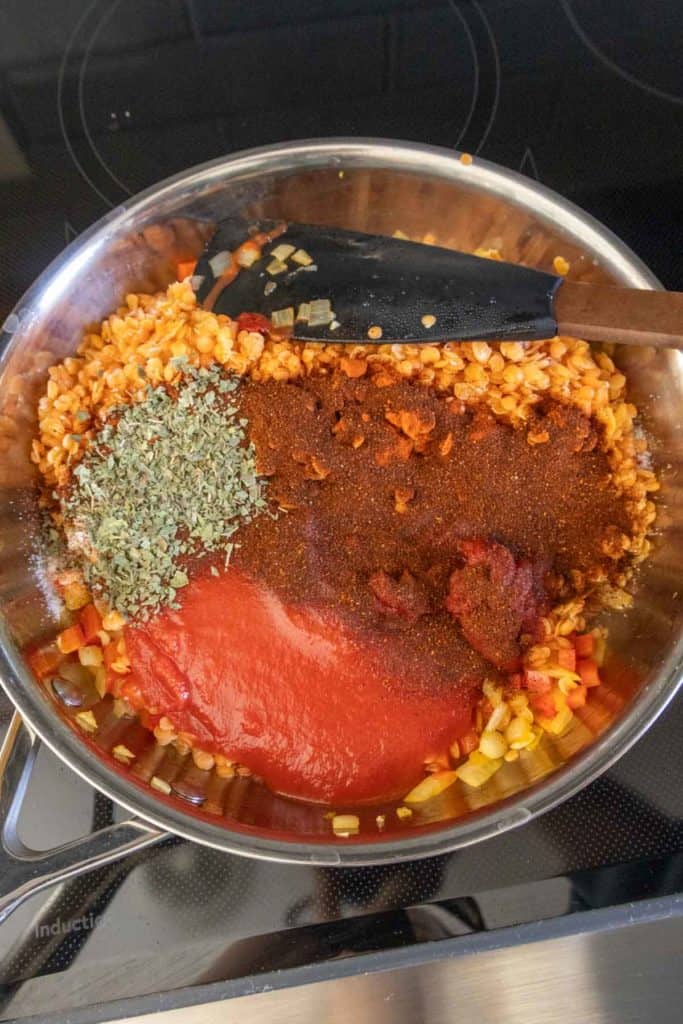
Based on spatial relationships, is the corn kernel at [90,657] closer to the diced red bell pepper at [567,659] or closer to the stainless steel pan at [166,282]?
the stainless steel pan at [166,282]

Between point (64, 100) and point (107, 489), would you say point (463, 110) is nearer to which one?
point (64, 100)

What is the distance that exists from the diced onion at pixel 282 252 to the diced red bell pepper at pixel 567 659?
32.0 inches

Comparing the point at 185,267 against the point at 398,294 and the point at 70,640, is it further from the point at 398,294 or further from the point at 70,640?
the point at 70,640

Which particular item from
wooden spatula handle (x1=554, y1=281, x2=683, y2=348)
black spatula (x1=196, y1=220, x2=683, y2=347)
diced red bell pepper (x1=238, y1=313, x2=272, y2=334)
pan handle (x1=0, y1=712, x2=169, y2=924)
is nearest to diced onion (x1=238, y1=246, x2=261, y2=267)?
black spatula (x1=196, y1=220, x2=683, y2=347)

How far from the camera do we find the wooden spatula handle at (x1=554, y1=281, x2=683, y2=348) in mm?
1140

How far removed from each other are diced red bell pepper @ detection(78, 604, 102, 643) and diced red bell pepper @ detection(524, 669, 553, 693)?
707mm

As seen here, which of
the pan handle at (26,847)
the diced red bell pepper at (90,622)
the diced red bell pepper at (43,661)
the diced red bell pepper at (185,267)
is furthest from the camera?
the diced red bell pepper at (185,267)

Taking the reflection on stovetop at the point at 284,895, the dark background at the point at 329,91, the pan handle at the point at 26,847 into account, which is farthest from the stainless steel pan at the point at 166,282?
the dark background at the point at 329,91

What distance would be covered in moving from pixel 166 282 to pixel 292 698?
2.63ft

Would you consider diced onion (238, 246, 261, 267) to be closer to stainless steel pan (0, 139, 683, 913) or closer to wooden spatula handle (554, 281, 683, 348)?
stainless steel pan (0, 139, 683, 913)

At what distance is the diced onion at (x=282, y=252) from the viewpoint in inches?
53.7

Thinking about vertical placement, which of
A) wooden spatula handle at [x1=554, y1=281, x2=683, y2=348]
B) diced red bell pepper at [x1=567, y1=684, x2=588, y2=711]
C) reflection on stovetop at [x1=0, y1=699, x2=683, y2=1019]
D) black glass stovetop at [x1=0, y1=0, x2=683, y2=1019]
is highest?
black glass stovetop at [x1=0, y1=0, x2=683, y2=1019]

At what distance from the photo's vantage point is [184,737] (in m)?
1.29

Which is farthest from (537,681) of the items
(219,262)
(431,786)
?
(219,262)
